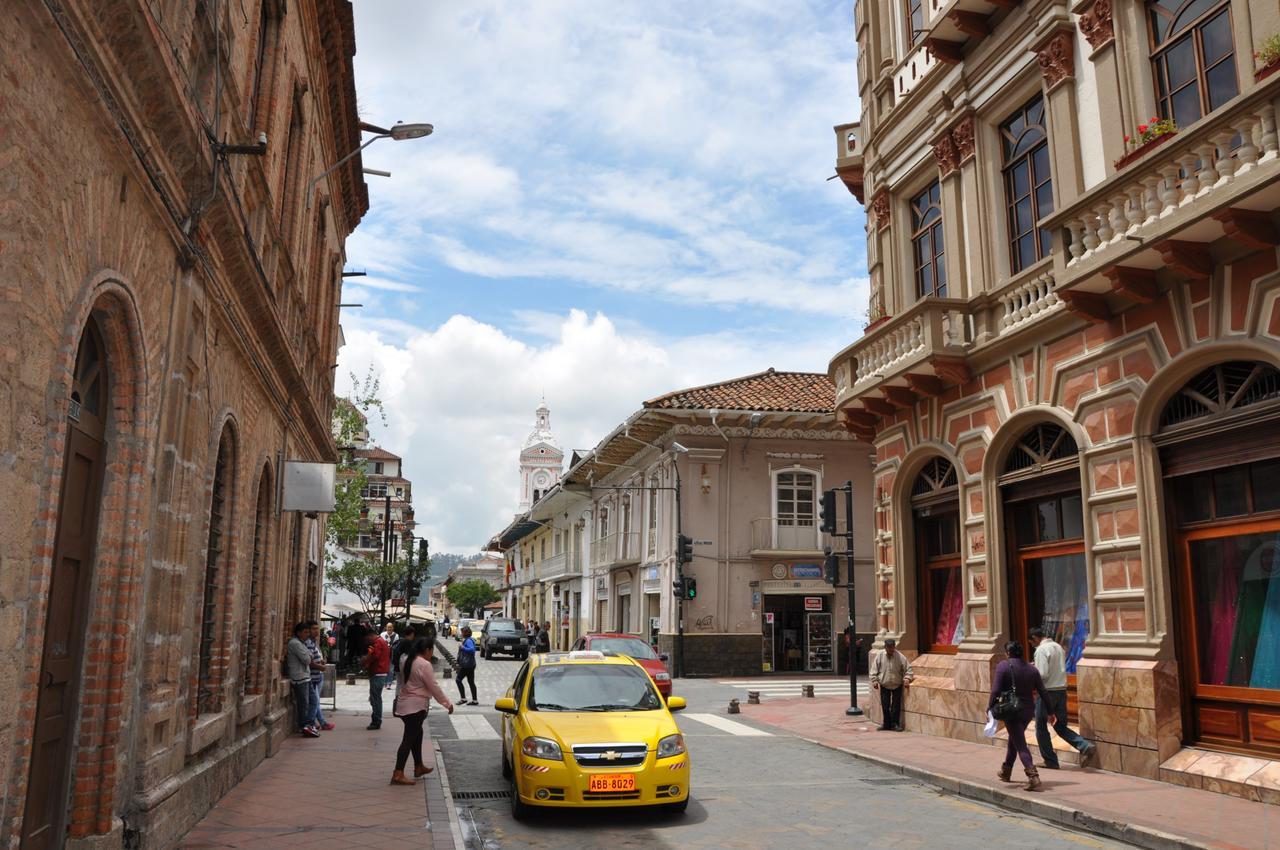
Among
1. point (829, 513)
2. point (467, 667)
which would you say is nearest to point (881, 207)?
point (829, 513)

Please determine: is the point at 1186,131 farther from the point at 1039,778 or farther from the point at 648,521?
the point at 648,521

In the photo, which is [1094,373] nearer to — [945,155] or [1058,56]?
[1058,56]

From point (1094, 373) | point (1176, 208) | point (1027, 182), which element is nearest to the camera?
point (1176, 208)

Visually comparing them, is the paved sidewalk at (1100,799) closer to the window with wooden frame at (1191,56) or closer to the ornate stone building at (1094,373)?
the ornate stone building at (1094,373)

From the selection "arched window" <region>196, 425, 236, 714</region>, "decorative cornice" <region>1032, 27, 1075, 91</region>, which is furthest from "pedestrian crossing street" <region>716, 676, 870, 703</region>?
"arched window" <region>196, 425, 236, 714</region>

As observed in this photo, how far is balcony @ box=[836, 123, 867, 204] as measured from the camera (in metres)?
19.2

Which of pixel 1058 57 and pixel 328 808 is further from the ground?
pixel 1058 57

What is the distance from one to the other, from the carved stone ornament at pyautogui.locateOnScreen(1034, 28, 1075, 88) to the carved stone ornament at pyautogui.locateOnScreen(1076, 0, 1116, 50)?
10.7 inches

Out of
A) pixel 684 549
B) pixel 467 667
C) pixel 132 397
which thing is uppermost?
pixel 684 549

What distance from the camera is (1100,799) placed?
31.7 feet

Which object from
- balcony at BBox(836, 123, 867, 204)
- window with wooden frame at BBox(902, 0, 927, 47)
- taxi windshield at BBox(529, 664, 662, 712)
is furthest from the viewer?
balcony at BBox(836, 123, 867, 204)

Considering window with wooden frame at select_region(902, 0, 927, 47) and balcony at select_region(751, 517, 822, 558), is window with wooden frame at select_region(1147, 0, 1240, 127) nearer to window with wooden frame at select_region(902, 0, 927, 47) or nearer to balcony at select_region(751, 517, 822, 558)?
window with wooden frame at select_region(902, 0, 927, 47)

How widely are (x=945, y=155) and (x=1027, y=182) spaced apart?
5.92ft

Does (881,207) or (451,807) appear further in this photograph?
(881,207)
